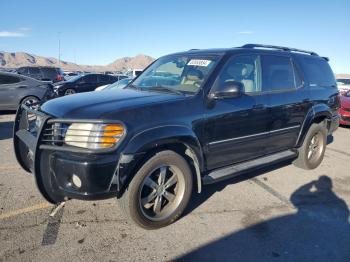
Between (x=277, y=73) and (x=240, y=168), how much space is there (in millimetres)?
1645

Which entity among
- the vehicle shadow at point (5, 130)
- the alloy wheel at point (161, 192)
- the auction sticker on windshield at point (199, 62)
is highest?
the auction sticker on windshield at point (199, 62)

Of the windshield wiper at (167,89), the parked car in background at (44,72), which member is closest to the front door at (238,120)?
the windshield wiper at (167,89)

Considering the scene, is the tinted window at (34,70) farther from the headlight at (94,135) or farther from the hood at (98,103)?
the headlight at (94,135)

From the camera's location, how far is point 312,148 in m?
5.88

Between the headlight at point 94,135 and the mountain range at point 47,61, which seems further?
the mountain range at point 47,61

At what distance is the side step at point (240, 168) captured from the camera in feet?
12.8

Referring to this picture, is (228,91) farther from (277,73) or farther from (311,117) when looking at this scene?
(311,117)

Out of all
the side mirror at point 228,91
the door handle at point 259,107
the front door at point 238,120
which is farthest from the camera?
the door handle at point 259,107

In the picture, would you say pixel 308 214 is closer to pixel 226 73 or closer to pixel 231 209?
pixel 231 209

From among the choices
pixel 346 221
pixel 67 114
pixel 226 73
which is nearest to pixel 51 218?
pixel 67 114

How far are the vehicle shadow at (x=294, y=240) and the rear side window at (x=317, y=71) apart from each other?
2.25 meters

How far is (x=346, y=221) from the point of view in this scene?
3.86 metres

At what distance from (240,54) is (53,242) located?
10.4 ft

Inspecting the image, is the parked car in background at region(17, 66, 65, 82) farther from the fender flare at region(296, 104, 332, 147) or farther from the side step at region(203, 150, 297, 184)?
the side step at region(203, 150, 297, 184)
